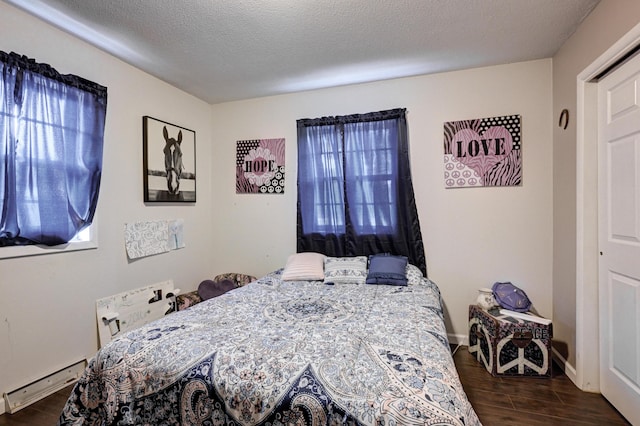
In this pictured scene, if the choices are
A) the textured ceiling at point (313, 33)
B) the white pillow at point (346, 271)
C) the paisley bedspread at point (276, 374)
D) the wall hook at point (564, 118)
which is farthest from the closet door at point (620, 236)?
the white pillow at point (346, 271)

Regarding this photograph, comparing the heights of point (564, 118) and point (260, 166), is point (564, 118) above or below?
above

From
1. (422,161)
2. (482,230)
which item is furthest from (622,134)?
(422,161)

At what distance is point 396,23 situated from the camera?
2141 millimetres

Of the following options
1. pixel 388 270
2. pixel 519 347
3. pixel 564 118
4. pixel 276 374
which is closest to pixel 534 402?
pixel 519 347

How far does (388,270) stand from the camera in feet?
8.81

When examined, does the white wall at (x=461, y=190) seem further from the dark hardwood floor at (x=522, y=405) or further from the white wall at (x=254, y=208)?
the dark hardwood floor at (x=522, y=405)

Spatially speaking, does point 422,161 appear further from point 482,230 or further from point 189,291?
point 189,291

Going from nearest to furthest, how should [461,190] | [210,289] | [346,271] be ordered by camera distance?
1. [346,271]
2. [461,190]
3. [210,289]

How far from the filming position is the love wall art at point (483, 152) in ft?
9.01

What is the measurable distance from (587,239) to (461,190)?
1.02 meters

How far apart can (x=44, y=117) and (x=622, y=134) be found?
3718 millimetres

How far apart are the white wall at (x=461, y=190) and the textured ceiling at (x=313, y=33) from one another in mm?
188

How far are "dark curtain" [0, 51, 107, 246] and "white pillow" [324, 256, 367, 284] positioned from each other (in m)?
1.99

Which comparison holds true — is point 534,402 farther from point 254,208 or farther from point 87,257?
point 87,257
